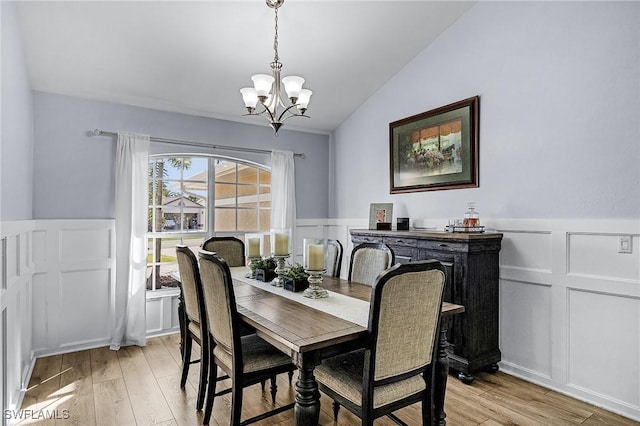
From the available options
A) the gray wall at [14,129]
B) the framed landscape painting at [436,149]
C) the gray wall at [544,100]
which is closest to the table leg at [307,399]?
the gray wall at [14,129]

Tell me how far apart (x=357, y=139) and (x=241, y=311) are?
3181mm

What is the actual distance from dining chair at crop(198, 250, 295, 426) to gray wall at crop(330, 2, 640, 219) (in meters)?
2.21

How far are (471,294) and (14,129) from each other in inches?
133

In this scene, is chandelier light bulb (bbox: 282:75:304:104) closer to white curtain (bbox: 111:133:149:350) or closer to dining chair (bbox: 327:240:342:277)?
dining chair (bbox: 327:240:342:277)

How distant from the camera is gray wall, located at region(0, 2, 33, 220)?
2.15 m

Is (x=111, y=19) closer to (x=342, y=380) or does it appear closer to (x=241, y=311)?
(x=241, y=311)

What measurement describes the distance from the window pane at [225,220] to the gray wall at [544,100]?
2.04 m

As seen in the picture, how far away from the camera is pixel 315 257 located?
221cm

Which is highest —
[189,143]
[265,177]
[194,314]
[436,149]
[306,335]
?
[189,143]

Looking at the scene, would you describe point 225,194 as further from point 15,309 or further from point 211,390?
point 211,390

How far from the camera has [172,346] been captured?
3.73m

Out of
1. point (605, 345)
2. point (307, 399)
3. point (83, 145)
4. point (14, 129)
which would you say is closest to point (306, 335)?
point (307, 399)

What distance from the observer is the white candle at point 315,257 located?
2203 millimetres

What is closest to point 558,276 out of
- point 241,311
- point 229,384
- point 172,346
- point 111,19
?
point 241,311
